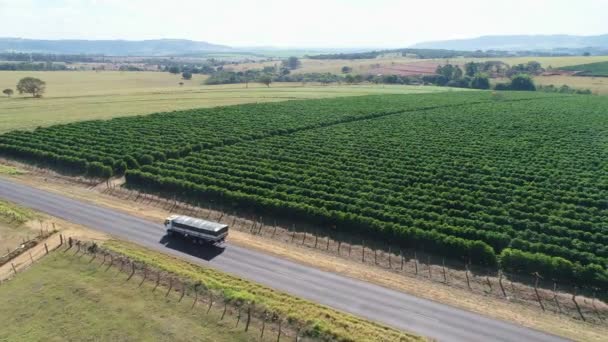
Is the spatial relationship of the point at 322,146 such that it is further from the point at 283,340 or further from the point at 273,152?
the point at 283,340

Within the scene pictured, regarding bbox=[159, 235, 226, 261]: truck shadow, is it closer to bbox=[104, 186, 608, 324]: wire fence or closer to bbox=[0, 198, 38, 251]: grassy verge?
bbox=[104, 186, 608, 324]: wire fence

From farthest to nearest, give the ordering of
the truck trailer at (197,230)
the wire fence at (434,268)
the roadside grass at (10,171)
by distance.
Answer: the roadside grass at (10,171) < the truck trailer at (197,230) < the wire fence at (434,268)

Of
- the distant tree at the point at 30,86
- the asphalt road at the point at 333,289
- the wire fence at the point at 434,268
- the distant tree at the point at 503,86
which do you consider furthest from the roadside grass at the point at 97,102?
the wire fence at the point at 434,268

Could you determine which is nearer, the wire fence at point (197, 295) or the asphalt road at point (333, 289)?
the wire fence at point (197, 295)

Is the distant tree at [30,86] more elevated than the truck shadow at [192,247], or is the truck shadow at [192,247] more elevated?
the distant tree at [30,86]

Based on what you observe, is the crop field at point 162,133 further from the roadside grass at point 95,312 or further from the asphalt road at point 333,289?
the roadside grass at point 95,312

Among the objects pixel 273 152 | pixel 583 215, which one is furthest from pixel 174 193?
pixel 583 215
